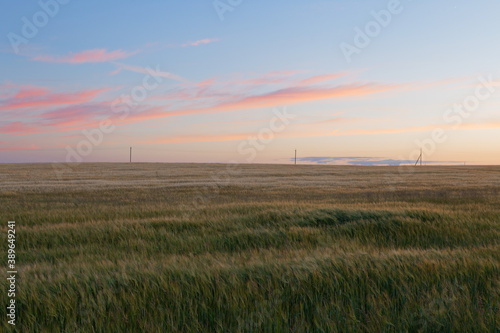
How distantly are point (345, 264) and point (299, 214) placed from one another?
6.77 meters

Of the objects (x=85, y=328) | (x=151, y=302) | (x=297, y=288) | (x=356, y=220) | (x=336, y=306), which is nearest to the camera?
(x=85, y=328)

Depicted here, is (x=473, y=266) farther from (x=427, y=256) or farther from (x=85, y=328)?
(x=85, y=328)

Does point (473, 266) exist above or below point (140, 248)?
above

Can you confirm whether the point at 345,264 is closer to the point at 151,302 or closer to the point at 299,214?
the point at 151,302

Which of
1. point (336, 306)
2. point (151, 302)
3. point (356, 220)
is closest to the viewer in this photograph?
point (336, 306)

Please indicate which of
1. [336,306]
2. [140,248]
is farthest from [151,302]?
[140,248]

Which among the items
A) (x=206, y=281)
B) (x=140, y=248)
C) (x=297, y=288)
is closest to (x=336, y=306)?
(x=297, y=288)

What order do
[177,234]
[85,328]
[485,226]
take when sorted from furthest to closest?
[485,226], [177,234], [85,328]

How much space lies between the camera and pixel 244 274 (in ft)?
16.8

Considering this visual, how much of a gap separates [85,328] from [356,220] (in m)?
9.09

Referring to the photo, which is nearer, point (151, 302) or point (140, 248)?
point (151, 302)

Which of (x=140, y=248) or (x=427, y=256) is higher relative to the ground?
(x=427, y=256)

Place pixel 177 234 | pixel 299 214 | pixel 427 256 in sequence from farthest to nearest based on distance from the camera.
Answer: pixel 299 214, pixel 177 234, pixel 427 256

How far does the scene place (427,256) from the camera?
5984mm
